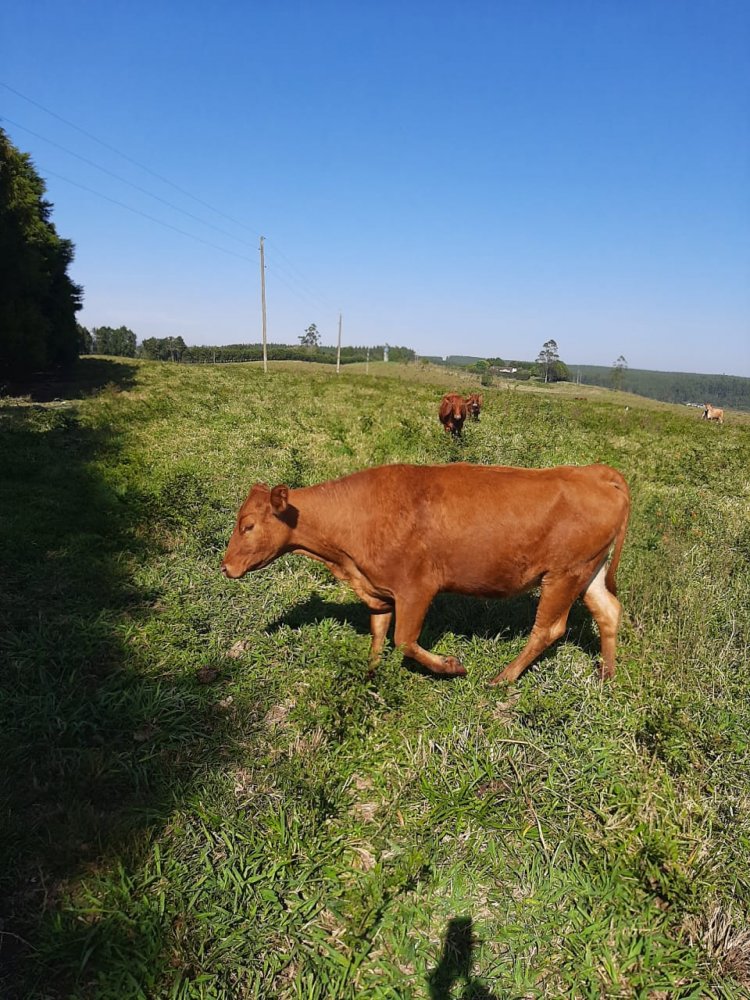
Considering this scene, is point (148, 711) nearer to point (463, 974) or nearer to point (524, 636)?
point (463, 974)

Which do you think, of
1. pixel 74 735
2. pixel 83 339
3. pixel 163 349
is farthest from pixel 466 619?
pixel 163 349

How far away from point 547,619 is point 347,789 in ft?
7.13

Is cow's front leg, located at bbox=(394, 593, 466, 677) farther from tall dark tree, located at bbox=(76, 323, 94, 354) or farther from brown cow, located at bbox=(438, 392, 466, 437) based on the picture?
tall dark tree, located at bbox=(76, 323, 94, 354)

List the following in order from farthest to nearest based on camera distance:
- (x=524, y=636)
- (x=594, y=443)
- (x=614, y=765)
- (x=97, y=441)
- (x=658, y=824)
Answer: (x=594, y=443)
(x=97, y=441)
(x=524, y=636)
(x=614, y=765)
(x=658, y=824)

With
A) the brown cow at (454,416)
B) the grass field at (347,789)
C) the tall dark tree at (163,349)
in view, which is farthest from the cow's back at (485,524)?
the tall dark tree at (163,349)

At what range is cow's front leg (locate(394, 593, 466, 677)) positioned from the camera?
15.5ft

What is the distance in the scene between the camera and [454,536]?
4633mm

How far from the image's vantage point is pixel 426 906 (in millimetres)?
3006

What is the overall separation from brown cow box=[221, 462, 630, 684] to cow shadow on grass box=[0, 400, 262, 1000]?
134cm

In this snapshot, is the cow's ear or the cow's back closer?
the cow's back

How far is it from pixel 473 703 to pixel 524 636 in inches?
50.5

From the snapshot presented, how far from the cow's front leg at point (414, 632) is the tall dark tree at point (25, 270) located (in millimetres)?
25650

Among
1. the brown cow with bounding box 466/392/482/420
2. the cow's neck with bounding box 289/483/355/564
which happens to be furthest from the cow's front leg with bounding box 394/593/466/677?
the brown cow with bounding box 466/392/482/420

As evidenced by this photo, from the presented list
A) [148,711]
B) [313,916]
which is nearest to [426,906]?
[313,916]
